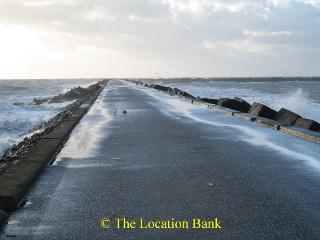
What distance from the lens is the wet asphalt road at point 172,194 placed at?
4.32m

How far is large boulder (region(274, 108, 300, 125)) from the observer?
14641 mm

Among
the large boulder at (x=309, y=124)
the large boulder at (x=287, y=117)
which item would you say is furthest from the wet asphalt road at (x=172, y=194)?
the large boulder at (x=287, y=117)

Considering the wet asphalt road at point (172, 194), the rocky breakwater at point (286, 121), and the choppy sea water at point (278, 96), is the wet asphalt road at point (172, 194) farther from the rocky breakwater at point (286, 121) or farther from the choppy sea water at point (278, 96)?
the choppy sea water at point (278, 96)

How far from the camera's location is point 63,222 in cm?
461

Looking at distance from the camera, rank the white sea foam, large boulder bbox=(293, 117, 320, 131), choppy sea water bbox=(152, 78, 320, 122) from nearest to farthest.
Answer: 1. the white sea foam
2. large boulder bbox=(293, 117, 320, 131)
3. choppy sea water bbox=(152, 78, 320, 122)

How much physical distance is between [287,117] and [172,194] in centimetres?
1055

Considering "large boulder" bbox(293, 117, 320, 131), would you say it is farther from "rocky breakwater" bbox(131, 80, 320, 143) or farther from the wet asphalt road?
the wet asphalt road

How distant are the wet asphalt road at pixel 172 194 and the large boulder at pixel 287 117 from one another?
18.3ft

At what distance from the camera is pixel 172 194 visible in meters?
5.64

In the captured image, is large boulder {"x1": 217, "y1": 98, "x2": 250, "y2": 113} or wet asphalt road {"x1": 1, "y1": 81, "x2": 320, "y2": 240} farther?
large boulder {"x1": 217, "y1": 98, "x2": 250, "y2": 113}

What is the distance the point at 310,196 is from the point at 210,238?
198cm

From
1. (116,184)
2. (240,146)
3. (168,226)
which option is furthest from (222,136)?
(168,226)

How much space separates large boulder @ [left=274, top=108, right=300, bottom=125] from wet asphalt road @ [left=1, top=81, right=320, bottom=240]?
559 cm

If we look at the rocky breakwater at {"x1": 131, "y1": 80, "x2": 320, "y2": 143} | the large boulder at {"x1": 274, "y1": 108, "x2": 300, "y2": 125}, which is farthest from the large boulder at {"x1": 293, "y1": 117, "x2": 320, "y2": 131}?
the large boulder at {"x1": 274, "y1": 108, "x2": 300, "y2": 125}
